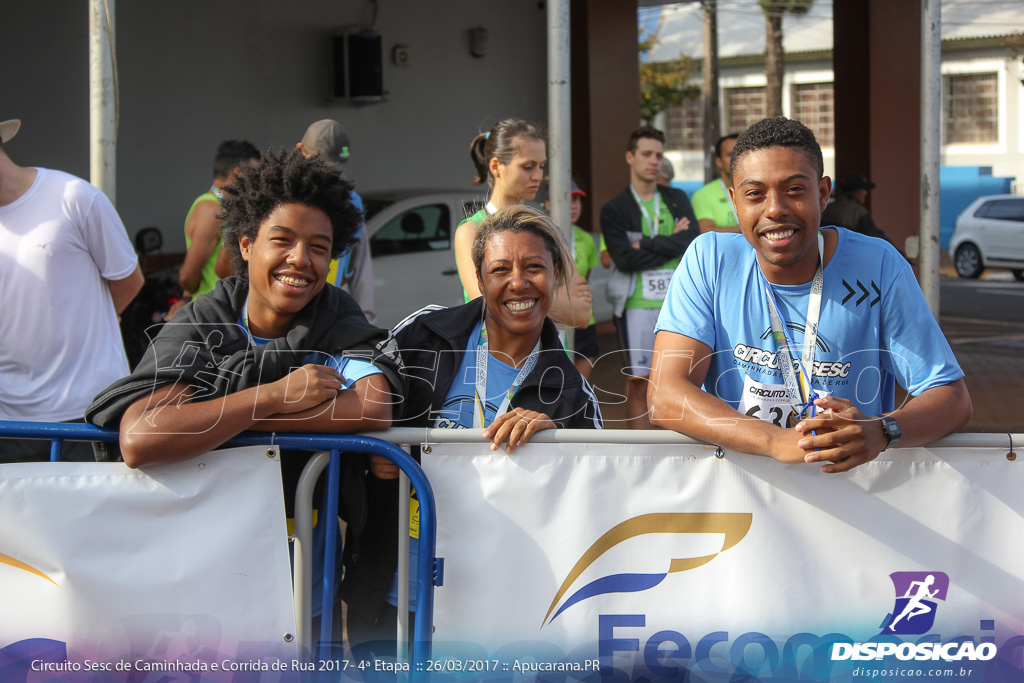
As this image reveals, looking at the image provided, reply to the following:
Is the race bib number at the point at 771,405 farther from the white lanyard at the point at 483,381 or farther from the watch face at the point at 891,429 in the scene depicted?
the white lanyard at the point at 483,381

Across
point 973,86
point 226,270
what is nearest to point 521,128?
point 226,270

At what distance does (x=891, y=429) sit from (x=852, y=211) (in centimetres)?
617

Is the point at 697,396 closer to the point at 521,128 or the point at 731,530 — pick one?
the point at 731,530

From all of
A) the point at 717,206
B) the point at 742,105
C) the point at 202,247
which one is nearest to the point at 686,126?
the point at 742,105

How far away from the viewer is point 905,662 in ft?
8.78

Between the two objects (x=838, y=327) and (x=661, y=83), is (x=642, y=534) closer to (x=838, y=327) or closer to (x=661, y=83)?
(x=838, y=327)

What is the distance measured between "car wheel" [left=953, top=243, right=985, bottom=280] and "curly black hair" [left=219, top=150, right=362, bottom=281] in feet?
69.6

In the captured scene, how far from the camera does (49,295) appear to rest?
139 inches

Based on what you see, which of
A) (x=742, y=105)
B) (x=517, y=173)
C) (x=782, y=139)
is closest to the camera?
(x=782, y=139)

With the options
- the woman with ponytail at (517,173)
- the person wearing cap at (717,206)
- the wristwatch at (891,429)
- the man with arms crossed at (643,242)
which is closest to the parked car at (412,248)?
the person wearing cap at (717,206)

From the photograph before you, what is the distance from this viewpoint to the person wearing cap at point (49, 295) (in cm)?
351

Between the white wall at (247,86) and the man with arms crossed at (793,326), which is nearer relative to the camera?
the man with arms crossed at (793,326)

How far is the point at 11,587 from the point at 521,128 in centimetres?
260

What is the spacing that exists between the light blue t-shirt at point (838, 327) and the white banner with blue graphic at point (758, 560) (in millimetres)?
227
